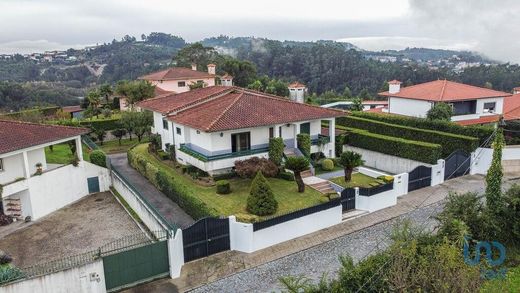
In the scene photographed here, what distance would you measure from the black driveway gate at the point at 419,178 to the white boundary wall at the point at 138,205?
624 inches

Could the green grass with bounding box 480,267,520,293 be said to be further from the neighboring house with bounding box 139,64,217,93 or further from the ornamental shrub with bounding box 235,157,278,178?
the neighboring house with bounding box 139,64,217,93

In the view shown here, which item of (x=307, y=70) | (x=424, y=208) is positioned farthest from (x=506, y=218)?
(x=307, y=70)

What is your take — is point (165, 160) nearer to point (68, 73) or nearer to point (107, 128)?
point (107, 128)

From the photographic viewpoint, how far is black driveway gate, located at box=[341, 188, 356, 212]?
2289 cm

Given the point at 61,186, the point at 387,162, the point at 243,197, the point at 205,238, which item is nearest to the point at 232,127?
the point at 243,197

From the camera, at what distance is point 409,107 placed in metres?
43.7

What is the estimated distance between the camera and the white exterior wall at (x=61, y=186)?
25.2 m

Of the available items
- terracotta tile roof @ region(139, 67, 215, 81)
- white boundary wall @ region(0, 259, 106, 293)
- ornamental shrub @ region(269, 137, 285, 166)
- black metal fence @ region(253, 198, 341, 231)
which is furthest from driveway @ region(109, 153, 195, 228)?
terracotta tile roof @ region(139, 67, 215, 81)

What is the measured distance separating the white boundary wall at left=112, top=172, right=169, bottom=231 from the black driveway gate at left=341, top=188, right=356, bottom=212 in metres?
9.79

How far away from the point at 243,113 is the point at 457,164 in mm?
15511

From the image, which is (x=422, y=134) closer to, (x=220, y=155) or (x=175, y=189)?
(x=220, y=155)

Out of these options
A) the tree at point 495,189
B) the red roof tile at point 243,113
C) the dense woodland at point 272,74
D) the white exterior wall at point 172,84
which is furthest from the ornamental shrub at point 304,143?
the white exterior wall at point 172,84

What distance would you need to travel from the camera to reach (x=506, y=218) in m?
19.0

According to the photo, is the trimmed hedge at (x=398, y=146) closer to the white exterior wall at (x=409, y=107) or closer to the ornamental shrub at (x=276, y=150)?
the ornamental shrub at (x=276, y=150)
